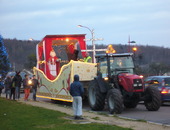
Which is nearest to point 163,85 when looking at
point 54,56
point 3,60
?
point 54,56

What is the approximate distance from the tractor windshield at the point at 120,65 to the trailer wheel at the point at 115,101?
4.64ft

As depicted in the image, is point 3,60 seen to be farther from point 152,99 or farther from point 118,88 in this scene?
point 152,99

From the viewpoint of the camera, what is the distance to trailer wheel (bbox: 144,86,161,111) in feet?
53.7

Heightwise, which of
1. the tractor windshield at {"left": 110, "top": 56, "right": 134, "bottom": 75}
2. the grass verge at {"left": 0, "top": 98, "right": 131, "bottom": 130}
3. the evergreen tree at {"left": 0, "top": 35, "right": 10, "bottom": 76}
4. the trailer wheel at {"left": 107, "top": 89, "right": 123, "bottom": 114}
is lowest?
the grass verge at {"left": 0, "top": 98, "right": 131, "bottom": 130}

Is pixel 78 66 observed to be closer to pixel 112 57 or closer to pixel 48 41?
pixel 112 57

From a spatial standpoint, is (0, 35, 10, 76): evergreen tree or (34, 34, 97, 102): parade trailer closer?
(34, 34, 97, 102): parade trailer

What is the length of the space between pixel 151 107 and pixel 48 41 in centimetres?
900

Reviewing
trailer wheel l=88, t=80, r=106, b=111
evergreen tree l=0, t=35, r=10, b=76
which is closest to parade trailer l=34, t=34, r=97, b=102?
evergreen tree l=0, t=35, r=10, b=76

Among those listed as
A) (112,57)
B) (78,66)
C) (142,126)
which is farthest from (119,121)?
(78,66)

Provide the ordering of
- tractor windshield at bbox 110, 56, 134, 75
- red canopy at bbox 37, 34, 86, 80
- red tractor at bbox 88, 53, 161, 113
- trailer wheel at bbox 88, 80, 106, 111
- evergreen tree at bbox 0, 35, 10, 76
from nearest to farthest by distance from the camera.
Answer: red tractor at bbox 88, 53, 161, 113, tractor windshield at bbox 110, 56, 134, 75, trailer wheel at bbox 88, 80, 106, 111, red canopy at bbox 37, 34, 86, 80, evergreen tree at bbox 0, 35, 10, 76

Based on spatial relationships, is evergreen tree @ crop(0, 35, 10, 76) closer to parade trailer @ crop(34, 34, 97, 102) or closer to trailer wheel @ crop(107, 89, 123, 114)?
parade trailer @ crop(34, 34, 97, 102)

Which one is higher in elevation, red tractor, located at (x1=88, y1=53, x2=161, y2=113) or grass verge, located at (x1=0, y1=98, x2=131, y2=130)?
red tractor, located at (x1=88, y1=53, x2=161, y2=113)

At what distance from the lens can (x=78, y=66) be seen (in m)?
19.5

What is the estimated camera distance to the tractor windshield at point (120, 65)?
1727 centimetres
